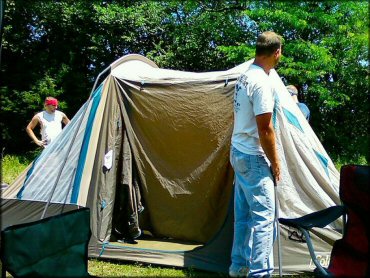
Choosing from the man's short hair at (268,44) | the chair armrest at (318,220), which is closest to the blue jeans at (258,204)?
the chair armrest at (318,220)

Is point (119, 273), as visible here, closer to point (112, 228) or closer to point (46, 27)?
point (112, 228)

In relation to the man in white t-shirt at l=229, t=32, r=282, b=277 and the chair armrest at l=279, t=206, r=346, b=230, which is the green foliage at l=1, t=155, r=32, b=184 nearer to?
the man in white t-shirt at l=229, t=32, r=282, b=277

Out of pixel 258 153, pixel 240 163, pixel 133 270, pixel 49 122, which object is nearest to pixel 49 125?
pixel 49 122

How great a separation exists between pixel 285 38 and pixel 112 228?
22.7 feet

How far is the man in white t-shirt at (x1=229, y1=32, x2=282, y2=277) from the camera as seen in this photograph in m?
2.96

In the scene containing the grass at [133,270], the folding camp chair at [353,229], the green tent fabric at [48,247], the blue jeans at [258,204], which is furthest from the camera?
the grass at [133,270]

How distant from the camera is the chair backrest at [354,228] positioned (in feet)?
8.32

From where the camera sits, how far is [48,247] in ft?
8.04

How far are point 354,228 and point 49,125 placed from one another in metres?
4.16

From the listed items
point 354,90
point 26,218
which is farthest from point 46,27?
point 26,218

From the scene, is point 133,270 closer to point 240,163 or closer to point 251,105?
point 240,163

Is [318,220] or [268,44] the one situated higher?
[268,44]

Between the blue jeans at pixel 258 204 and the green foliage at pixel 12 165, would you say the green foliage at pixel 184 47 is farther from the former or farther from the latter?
the blue jeans at pixel 258 204

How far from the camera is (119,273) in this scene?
3.76 metres
